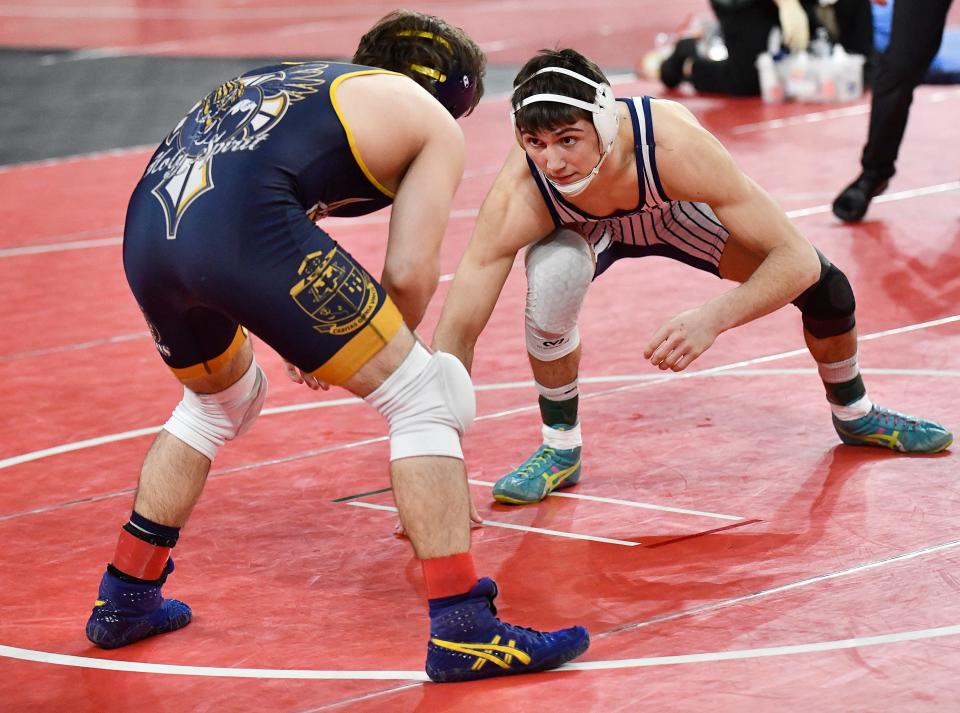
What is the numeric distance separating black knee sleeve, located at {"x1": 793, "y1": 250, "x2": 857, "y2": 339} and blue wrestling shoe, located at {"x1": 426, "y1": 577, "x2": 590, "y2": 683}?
1471 mm

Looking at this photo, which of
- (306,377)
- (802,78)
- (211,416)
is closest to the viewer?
(306,377)

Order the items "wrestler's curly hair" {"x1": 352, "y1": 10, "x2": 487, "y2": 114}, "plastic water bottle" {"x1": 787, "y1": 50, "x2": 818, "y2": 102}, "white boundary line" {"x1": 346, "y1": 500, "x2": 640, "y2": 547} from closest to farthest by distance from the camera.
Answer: "wrestler's curly hair" {"x1": 352, "y1": 10, "x2": 487, "y2": 114} < "white boundary line" {"x1": 346, "y1": 500, "x2": 640, "y2": 547} < "plastic water bottle" {"x1": 787, "y1": 50, "x2": 818, "y2": 102}

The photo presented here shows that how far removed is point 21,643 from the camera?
3477 mm

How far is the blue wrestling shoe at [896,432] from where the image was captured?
13.9 feet

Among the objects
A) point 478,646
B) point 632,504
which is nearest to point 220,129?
point 478,646

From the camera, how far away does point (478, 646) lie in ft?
10.2

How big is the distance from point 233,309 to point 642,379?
2361 millimetres

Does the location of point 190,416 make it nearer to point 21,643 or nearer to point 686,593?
point 21,643

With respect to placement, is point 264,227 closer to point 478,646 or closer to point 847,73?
point 478,646

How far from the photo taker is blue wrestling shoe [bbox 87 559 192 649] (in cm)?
342

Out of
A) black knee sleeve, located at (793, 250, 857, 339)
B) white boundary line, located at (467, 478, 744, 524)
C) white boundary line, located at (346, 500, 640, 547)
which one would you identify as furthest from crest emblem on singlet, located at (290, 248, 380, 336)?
black knee sleeve, located at (793, 250, 857, 339)

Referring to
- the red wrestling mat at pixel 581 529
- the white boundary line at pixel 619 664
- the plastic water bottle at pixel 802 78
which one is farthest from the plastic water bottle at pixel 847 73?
the white boundary line at pixel 619 664

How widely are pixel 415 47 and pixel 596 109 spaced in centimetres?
47

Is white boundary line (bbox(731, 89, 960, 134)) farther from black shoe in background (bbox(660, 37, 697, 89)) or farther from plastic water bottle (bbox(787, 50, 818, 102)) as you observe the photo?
black shoe in background (bbox(660, 37, 697, 89))
